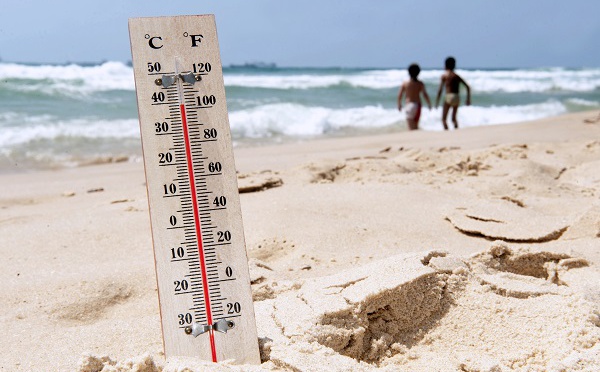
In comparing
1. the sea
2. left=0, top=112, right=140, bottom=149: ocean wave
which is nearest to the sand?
the sea

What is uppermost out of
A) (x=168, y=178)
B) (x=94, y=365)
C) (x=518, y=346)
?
(x=168, y=178)

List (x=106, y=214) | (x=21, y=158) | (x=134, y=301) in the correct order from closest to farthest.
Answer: (x=134, y=301) < (x=106, y=214) < (x=21, y=158)

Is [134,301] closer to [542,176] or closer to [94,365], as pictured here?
[94,365]

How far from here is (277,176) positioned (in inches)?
208

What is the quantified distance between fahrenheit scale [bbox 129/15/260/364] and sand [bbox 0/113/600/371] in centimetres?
11

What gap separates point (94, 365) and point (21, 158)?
7128 millimetres

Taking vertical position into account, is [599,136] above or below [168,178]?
below

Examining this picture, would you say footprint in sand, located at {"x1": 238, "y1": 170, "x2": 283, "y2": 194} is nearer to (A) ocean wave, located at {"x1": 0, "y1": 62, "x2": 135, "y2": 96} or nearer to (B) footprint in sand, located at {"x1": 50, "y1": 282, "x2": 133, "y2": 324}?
(B) footprint in sand, located at {"x1": 50, "y1": 282, "x2": 133, "y2": 324}

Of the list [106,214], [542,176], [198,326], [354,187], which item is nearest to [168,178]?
[198,326]

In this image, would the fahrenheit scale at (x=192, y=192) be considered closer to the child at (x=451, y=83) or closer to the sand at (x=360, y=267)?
the sand at (x=360, y=267)

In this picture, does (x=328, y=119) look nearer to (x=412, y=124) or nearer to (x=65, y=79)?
(x=412, y=124)

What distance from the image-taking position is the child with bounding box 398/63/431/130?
10095mm

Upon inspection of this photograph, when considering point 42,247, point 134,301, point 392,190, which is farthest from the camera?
point 392,190

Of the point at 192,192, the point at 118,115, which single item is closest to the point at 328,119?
the point at 118,115
